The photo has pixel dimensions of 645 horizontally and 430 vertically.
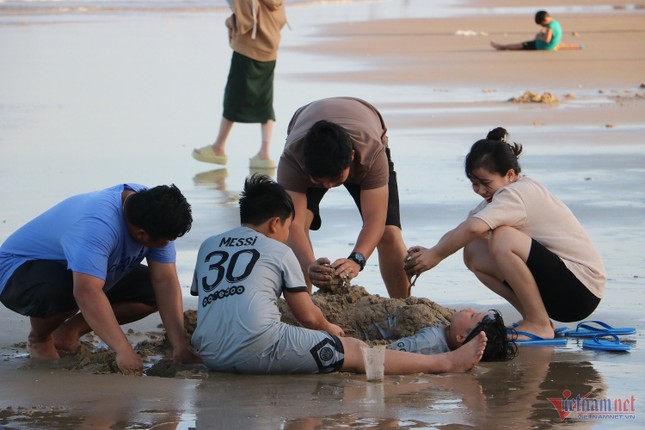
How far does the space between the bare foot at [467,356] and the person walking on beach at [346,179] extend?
89cm

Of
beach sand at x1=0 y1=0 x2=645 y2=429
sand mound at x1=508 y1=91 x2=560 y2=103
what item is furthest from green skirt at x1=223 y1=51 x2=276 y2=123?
sand mound at x1=508 y1=91 x2=560 y2=103

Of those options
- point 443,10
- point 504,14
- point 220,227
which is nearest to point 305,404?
point 220,227

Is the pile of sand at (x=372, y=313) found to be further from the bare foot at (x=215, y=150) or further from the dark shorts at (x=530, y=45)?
the dark shorts at (x=530, y=45)

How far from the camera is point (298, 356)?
5.02 m

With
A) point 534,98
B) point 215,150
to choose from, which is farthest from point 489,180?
point 534,98

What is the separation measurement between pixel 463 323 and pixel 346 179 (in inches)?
37.8

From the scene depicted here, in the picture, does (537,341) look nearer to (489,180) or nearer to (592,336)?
(592,336)

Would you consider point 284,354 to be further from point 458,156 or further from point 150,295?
point 458,156

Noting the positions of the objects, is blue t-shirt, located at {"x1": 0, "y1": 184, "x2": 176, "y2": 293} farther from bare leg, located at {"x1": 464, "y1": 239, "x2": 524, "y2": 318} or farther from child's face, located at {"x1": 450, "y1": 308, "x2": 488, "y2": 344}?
bare leg, located at {"x1": 464, "y1": 239, "x2": 524, "y2": 318}

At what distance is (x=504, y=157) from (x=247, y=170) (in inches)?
199

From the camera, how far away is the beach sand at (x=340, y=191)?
15.0 ft

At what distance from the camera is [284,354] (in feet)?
16.4

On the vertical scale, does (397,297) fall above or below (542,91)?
below

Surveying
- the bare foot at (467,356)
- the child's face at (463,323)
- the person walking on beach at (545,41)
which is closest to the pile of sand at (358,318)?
the child's face at (463,323)
